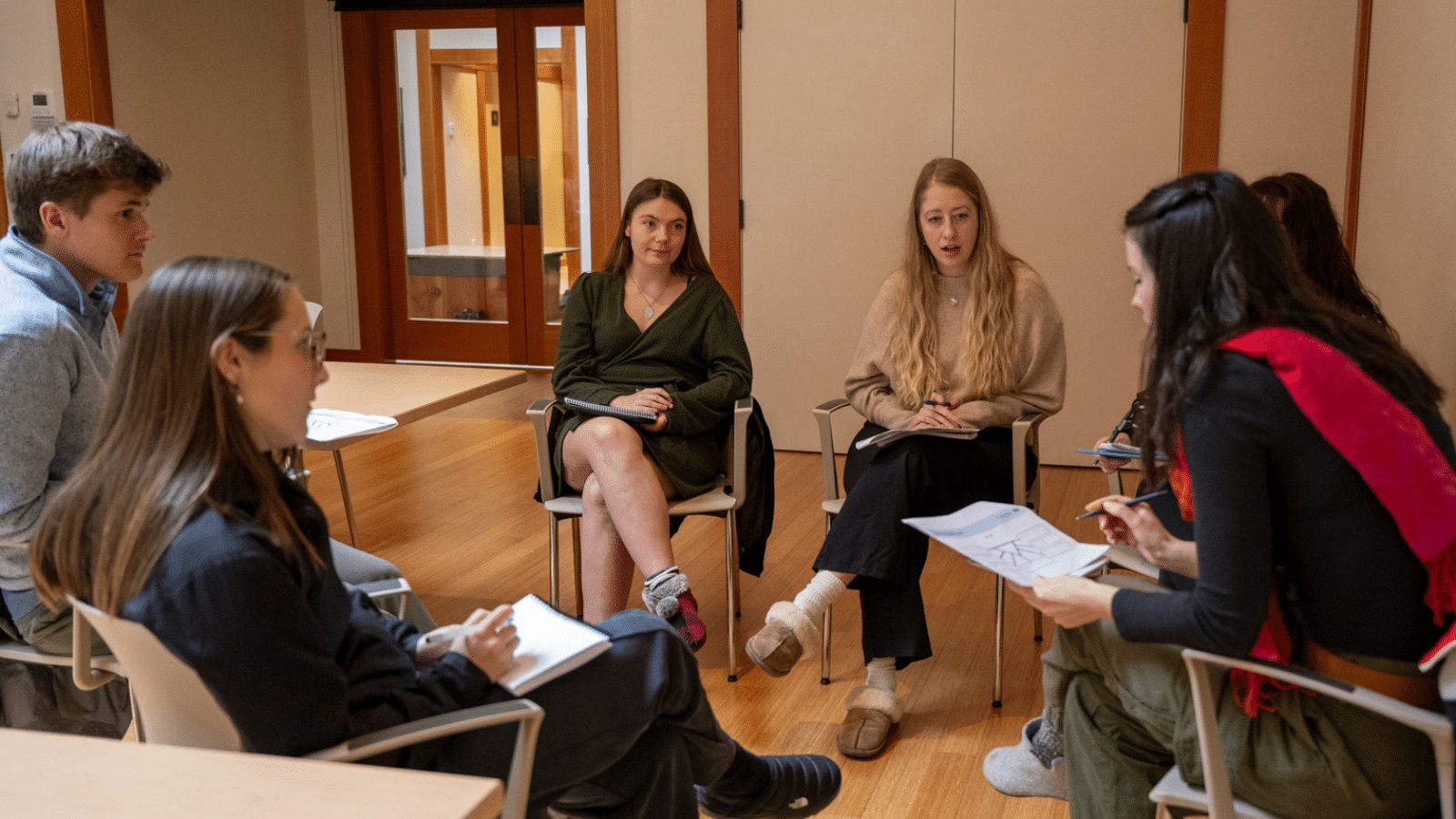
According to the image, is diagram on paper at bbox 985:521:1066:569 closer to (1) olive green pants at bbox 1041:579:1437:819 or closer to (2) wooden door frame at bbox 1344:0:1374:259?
(1) olive green pants at bbox 1041:579:1437:819

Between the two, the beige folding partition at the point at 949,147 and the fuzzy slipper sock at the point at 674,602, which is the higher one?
the beige folding partition at the point at 949,147

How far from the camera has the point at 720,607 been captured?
11.7 ft

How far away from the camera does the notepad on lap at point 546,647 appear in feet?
5.29

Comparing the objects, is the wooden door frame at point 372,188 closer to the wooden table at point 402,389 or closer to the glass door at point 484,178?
the glass door at point 484,178

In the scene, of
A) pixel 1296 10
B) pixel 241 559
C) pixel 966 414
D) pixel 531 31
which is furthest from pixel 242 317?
pixel 531 31

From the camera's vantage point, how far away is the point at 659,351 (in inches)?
132

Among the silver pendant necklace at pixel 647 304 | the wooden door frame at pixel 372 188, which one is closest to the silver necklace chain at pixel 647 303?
the silver pendant necklace at pixel 647 304

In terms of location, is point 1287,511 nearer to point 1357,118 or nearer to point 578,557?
point 578,557

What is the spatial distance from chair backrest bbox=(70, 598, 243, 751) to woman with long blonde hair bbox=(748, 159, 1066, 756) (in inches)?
58.3

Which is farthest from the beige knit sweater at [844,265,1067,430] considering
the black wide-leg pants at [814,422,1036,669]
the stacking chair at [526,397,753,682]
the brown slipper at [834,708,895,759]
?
the brown slipper at [834,708,895,759]

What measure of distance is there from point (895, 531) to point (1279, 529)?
1220mm

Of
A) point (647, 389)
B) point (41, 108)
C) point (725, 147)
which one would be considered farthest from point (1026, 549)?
point (41, 108)

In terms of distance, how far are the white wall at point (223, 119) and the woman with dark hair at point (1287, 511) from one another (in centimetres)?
593

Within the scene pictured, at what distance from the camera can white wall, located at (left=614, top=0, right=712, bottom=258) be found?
208 inches
